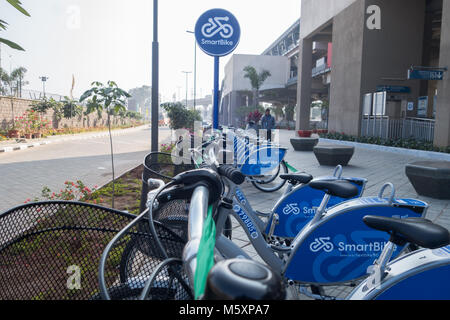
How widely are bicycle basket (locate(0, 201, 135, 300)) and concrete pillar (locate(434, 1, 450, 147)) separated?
1284 centimetres

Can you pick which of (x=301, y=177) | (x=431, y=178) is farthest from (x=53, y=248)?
(x=431, y=178)

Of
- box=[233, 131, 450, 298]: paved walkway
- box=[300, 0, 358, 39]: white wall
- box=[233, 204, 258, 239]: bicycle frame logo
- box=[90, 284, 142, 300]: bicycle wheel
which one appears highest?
box=[300, 0, 358, 39]: white wall

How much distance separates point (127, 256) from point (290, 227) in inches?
→ 99.0

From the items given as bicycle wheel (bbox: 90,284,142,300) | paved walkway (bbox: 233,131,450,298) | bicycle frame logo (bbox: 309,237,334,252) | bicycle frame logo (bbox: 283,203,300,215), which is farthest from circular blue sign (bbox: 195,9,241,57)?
bicycle wheel (bbox: 90,284,142,300)

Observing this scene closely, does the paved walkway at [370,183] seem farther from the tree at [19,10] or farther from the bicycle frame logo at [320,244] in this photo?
the tree at [19,10]

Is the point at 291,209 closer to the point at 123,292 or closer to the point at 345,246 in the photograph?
the point at 345,246

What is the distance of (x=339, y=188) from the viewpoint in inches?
96.3

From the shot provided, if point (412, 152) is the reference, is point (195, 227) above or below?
above

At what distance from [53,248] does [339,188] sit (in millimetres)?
1758

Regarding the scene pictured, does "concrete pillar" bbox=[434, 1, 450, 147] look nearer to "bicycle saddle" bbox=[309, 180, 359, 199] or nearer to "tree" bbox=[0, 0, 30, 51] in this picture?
Answer: "bicycle saddle" bbox=[309, 180, 359, 199]

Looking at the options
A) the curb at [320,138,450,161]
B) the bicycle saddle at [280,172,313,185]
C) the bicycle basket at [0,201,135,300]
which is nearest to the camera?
the bicycle basket at [0,201,135,300]

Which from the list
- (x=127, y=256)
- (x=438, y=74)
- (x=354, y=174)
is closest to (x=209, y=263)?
(x=127, y=256)

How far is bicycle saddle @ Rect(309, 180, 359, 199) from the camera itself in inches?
95.4

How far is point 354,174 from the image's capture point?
8.41 metres
